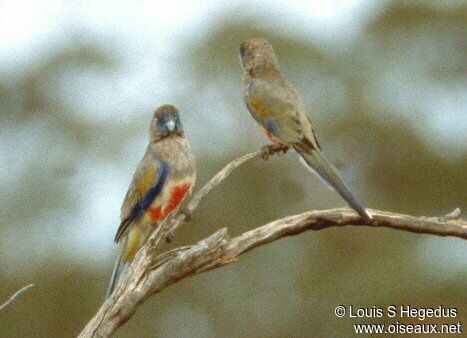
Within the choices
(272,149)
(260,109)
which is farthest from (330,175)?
(260,109)

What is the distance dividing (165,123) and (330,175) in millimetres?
1213

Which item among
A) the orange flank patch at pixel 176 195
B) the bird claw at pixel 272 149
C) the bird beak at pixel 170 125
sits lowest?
the orange flank patch at pixel 176 195

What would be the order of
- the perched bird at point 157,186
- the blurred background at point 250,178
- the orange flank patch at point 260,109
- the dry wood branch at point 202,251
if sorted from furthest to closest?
1. the blurred background at point 250,178
2. the orange flank patch at point 260,109
3. the perched bird at point 157,186
4. the dry wood branch at point 202,251

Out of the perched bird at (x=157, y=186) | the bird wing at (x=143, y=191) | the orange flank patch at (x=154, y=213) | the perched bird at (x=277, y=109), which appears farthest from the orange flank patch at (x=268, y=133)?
the orange flank patch at (x=154, y=213)

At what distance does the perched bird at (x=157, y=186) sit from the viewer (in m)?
6.89

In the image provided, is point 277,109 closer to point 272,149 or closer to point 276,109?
point 276,109

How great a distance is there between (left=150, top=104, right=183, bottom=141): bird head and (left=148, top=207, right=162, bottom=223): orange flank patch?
1.57 feet

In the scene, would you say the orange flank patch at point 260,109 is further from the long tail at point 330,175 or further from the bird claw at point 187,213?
the bird claw at point 187,213

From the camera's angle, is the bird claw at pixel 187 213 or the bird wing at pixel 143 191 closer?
the bird claw at pixel 187 213

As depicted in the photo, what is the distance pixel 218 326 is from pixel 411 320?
8.83 ft

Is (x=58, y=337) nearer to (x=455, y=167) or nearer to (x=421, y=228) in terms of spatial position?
(x=455, y=167)

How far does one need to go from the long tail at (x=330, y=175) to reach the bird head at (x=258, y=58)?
748mm

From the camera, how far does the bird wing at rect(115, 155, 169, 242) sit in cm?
691

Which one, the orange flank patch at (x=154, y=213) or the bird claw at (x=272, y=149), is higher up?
the bird claw at (x=272, y=149)
